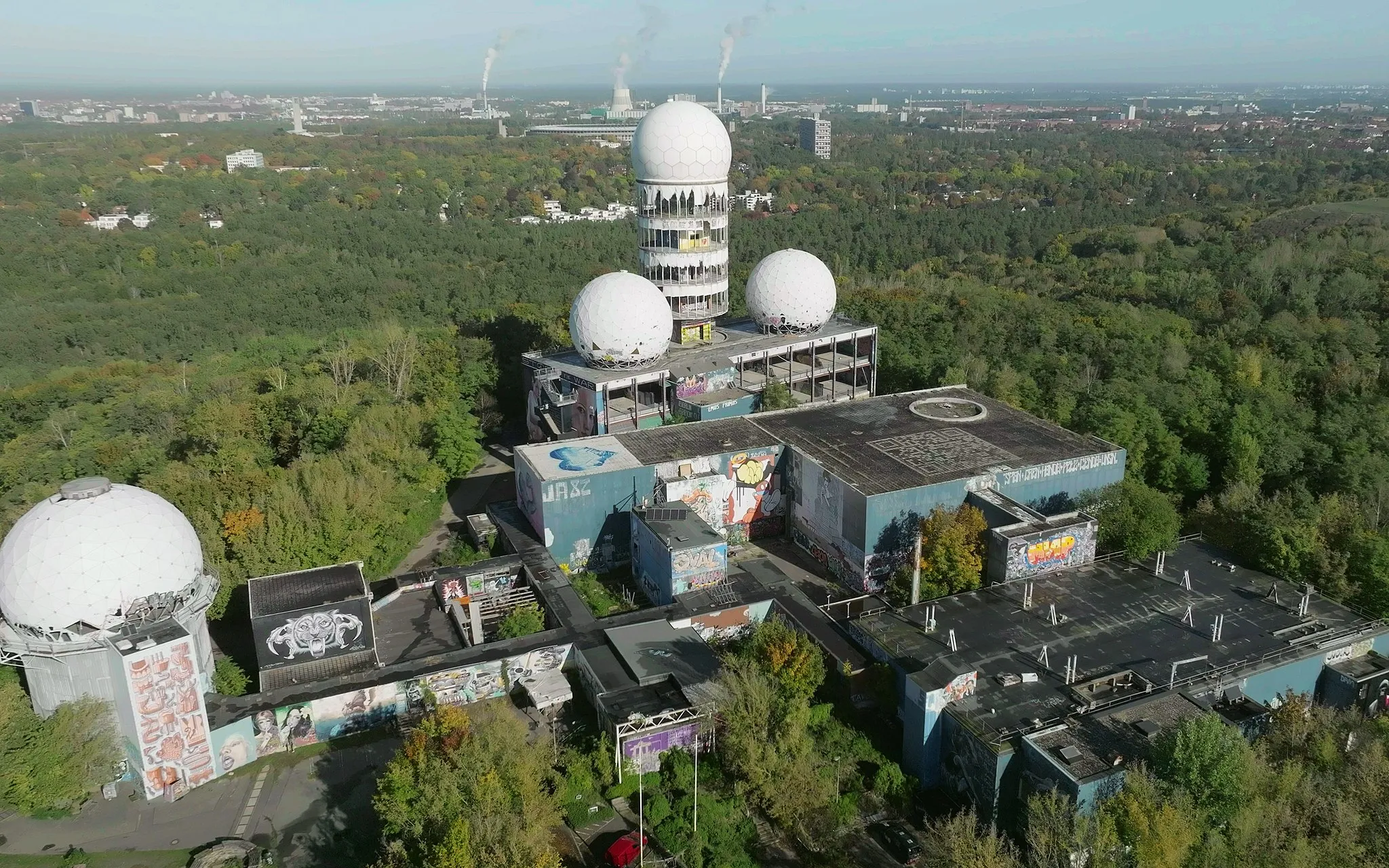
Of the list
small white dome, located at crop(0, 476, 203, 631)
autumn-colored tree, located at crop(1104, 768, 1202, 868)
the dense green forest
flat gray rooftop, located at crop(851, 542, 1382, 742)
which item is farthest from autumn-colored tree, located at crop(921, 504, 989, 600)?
small white dome, located at crop(0, 476, 203, 631)

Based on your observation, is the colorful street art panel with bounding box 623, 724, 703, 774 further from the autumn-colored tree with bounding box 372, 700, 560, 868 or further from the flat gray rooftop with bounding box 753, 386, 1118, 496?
the flat gray rooftop with bounding box 753, 386, 1118, 496

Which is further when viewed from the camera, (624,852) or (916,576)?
(916,576)

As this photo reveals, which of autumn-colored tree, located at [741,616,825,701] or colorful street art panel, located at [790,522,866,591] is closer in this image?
autumn-colored tree, located at [741,616,825,701]

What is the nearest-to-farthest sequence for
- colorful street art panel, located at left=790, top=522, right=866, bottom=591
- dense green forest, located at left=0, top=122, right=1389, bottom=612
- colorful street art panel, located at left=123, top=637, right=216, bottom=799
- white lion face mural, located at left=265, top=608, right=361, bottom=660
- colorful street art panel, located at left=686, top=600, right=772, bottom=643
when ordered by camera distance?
1. colorful street art panel, located at left=123, top=637, right=216, bottom=799
2. white lion face mural, located at left=265, top=608, right=361, bottom=660
3. colorful street art panel, located at left=686, top=600, right=772, bottom=643
4. colorful street art panel, located at left=790, top=522, right=866, bottom=591
5. dense green forest, located at left=0, top=122, right=1389, bottom=612

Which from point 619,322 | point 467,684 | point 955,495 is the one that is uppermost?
point 619,322

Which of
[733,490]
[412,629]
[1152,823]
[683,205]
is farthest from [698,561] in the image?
[683,205]

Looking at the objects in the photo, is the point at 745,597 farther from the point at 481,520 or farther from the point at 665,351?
the point at 665,351

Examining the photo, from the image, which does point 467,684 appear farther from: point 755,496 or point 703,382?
point 703,382

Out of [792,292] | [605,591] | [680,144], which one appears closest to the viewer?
[605,591]
